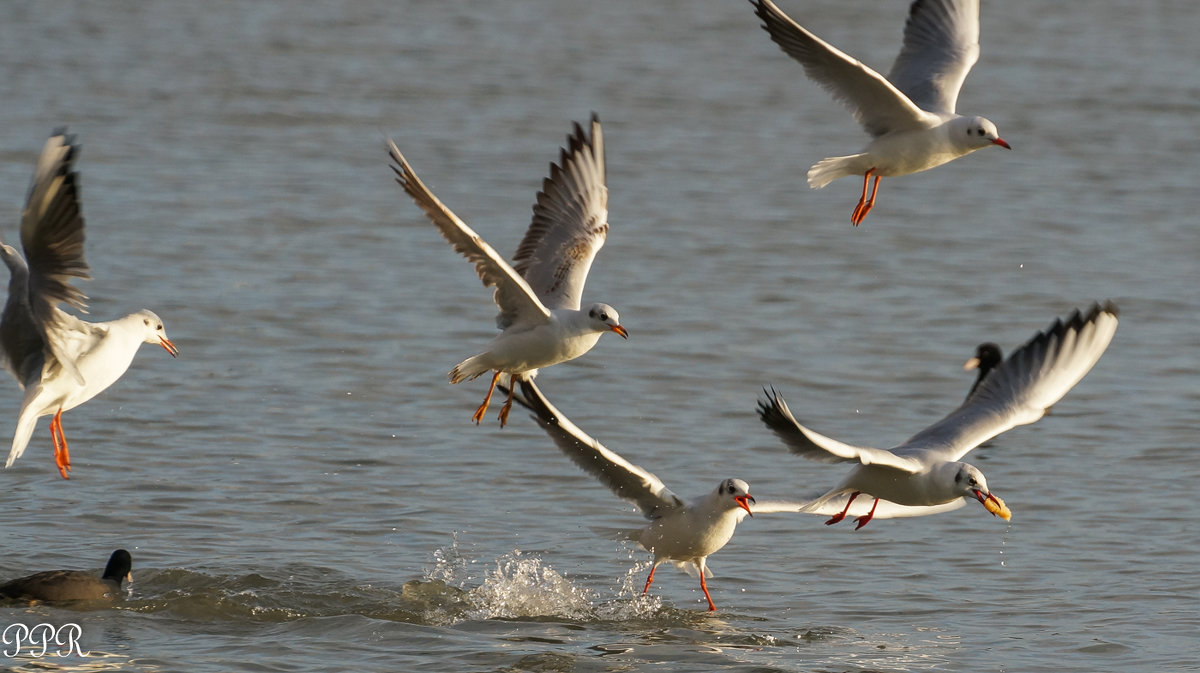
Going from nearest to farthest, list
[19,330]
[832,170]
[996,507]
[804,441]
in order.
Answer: [804,441], [996,507], [19,330], [832,170]

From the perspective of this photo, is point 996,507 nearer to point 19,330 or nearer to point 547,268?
point 547,268

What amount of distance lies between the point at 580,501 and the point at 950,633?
8.85 feet

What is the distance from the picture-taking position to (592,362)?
14.3 m

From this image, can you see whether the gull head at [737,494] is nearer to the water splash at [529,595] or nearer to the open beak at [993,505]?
the water splash at [529,595]

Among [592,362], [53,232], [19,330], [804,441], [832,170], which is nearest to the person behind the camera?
[804,441]

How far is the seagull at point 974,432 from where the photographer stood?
8.38 metres

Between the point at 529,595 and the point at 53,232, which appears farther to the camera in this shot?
the point at 529,595

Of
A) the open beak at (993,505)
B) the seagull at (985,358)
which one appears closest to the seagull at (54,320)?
the open beak at (993,505)

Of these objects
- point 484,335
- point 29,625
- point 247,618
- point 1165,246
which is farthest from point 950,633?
point 1165,246

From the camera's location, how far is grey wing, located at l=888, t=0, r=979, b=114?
10.2 metres

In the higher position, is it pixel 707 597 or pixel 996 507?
pixel 996 507

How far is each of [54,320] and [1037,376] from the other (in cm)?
482

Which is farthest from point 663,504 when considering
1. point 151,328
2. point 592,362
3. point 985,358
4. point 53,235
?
point 985,358

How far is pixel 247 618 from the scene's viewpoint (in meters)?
8.58
